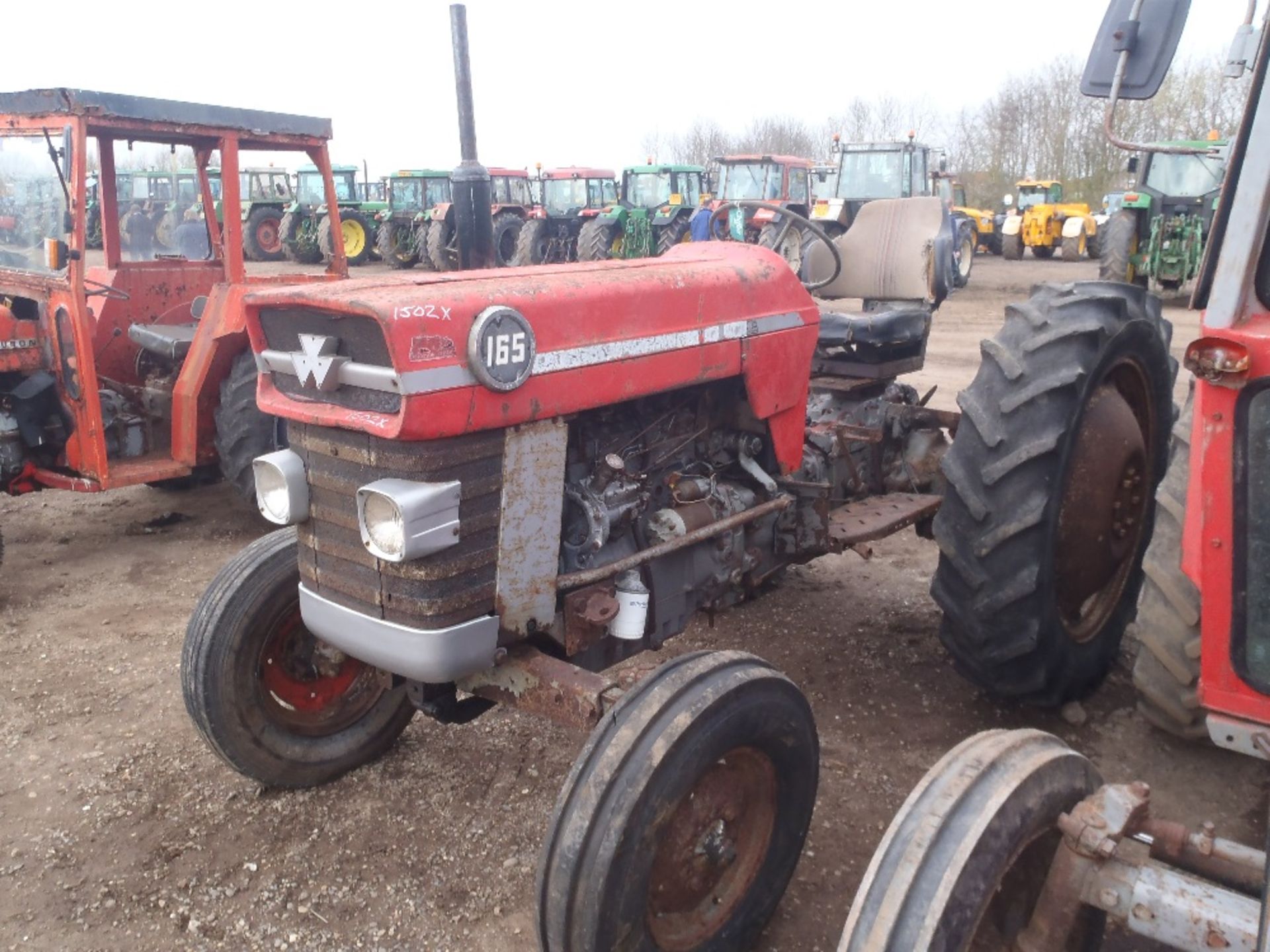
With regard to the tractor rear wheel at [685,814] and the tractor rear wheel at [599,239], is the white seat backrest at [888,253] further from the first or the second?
the tractor rear wheel at [599,239]

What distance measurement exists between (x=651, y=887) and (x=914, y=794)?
0.71 meters

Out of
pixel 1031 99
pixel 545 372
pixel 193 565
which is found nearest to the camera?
pixel 545 372

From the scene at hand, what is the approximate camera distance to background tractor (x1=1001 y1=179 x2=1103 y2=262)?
18688 millimetres

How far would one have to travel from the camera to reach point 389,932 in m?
2.38

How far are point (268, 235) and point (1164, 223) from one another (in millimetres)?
16181

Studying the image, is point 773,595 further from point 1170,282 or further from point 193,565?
point 1170,282

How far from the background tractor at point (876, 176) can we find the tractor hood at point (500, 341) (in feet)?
39.5

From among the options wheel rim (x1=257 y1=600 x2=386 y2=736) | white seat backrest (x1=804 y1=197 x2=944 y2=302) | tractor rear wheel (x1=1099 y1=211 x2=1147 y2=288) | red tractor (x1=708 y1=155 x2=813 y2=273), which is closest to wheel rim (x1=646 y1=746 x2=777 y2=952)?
wheel rim (x1=257 y1=600 x2=386 y2=736)

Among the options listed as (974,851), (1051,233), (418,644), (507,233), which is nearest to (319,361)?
(418,644)

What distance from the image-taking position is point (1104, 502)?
3.06 metres

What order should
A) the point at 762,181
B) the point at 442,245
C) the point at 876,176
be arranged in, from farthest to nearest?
the point at 442,245, the point at 762,181, the point at 876,176

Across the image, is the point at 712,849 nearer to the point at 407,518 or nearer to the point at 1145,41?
the point at 407,518

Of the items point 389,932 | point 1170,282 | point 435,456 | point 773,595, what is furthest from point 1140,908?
point 1170,282

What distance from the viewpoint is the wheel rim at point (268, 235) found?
20.2m
